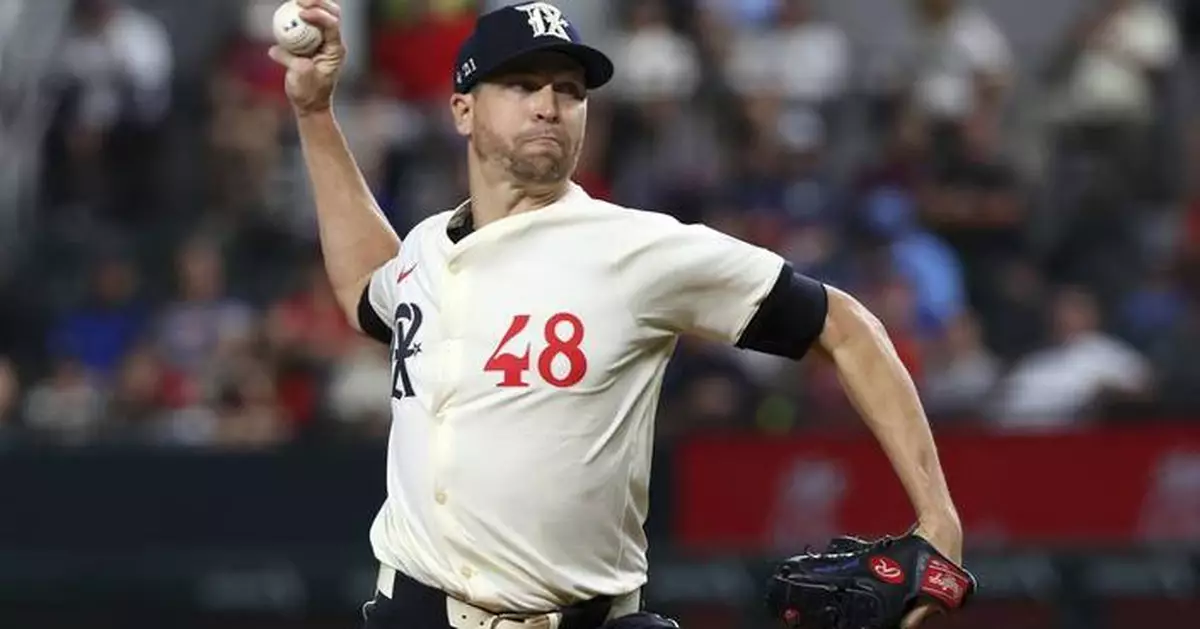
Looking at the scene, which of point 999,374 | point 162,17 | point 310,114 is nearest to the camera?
Result: point 310,114

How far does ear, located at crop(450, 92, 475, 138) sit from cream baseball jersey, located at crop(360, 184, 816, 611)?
0.94ft

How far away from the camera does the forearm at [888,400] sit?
526 centimetres

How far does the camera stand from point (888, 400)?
17.4 feet

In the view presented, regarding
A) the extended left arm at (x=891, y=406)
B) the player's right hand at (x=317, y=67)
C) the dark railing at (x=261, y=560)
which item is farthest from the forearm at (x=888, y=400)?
the dark railing at (x=261, y=560)

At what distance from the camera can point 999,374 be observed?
12320mm

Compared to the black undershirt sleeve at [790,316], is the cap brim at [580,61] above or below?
above

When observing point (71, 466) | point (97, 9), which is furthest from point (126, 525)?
point (97, 9)

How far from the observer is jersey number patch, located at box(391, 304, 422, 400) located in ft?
18.7

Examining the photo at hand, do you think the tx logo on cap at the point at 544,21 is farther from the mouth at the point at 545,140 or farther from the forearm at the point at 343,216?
the forearm at the point at 343,216

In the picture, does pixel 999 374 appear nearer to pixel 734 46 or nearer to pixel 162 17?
pixel 734 46

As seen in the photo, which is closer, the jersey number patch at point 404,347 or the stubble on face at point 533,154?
the stubble on face at point 533,154

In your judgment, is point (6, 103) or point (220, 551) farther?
point (6, 103)

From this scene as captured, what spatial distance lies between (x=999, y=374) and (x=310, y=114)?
6.51 m

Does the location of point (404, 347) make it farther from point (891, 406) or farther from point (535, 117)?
point (891, 406)
